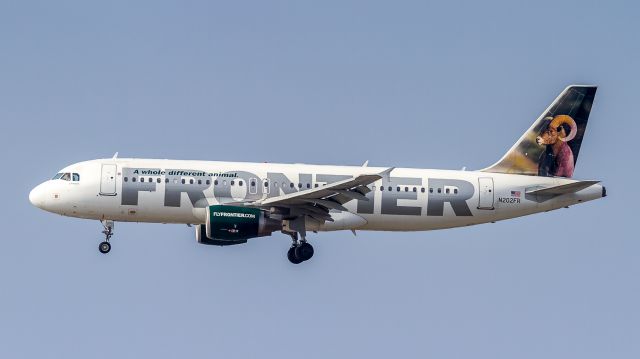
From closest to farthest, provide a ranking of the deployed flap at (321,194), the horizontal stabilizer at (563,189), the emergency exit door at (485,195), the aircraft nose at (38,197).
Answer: the deployed flap at (321,194), the aircraft nose at (38,197), the horizontal stabilizer at (563,189), the emergency exit door at (485,195)

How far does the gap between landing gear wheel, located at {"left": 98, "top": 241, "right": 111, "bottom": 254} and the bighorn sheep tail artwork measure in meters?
23.5

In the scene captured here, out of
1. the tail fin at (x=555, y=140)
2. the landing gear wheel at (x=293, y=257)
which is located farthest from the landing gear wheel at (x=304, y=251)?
the tail fin at (x=555, y=140)

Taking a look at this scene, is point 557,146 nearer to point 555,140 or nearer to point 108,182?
point 555,140

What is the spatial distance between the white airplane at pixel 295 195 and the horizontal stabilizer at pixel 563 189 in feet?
0.17

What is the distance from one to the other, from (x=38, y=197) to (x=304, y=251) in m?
13.8

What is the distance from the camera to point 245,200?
2532 inches

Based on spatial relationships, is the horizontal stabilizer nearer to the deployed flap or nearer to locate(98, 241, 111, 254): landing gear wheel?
the deployed flap

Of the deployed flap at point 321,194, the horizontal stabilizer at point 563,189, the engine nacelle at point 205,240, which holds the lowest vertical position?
the engine nacelle at point 205,240

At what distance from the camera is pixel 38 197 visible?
64.3 meters

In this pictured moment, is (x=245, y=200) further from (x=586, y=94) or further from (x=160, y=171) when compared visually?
(x=586, y=94)

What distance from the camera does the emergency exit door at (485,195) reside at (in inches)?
2628

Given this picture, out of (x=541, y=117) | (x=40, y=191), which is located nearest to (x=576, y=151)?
(x=541, y=117)

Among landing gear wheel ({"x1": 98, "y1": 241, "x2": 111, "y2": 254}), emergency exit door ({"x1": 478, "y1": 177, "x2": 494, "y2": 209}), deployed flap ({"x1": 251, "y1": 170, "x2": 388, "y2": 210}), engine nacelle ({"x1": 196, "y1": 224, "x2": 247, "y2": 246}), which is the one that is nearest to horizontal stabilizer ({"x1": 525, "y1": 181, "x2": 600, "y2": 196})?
emergency exit door ({"x1": 478, "y1": 177, "x2": 494, "y2": 209})

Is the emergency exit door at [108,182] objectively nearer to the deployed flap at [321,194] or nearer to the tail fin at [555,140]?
the deployed flap at [321,194]
